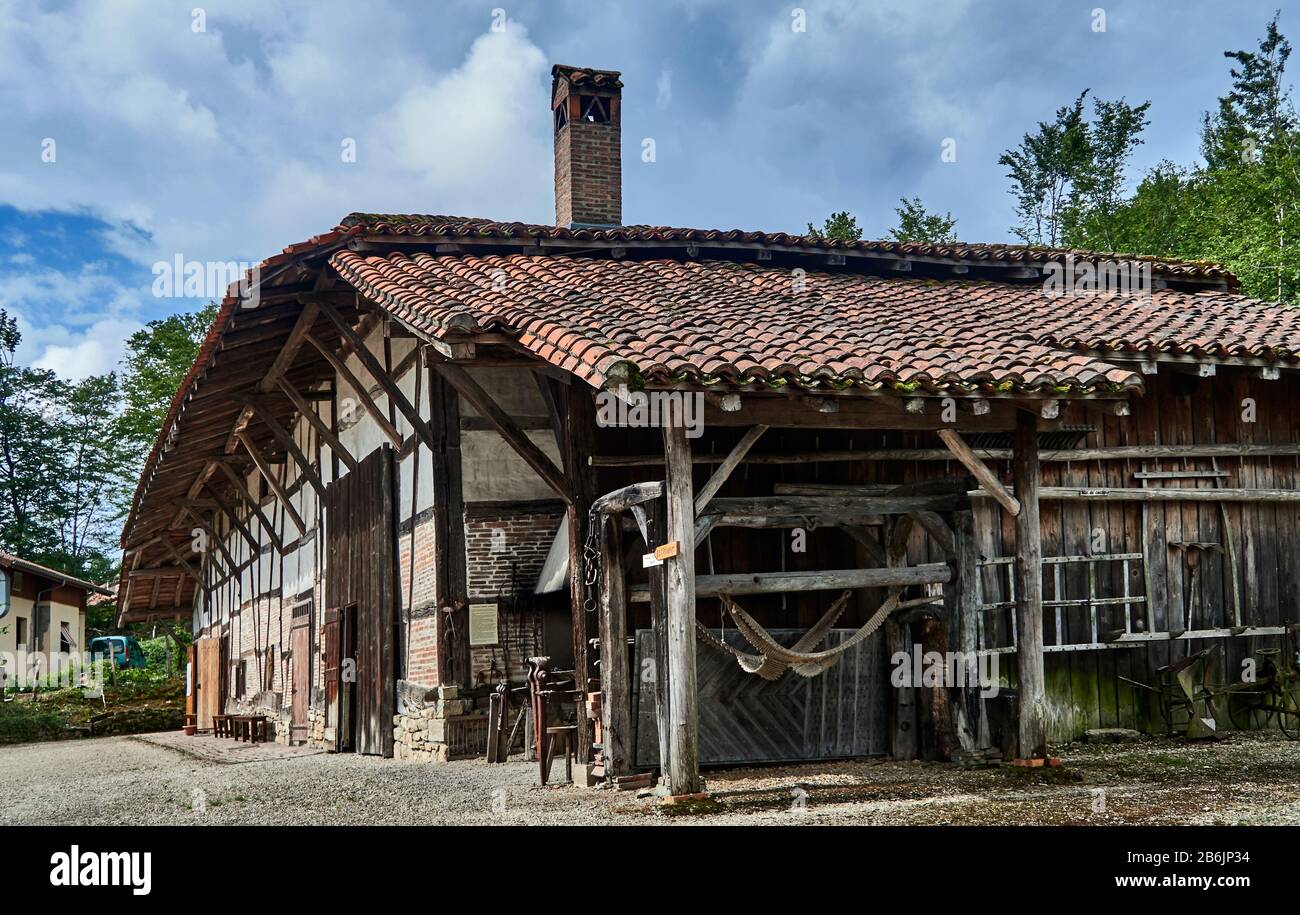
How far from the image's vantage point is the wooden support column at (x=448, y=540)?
36.7ft

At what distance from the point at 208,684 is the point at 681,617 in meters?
18.9

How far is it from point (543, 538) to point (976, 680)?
4.23 m

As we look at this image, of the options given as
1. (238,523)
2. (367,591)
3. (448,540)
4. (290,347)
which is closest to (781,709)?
(448,540)

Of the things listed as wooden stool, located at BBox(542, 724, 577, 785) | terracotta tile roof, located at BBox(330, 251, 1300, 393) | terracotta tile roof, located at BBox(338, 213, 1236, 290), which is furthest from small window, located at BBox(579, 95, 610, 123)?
wooden stool, located at BBox(542, 724, 577, 785)

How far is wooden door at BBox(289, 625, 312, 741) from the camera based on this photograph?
52.3 ft

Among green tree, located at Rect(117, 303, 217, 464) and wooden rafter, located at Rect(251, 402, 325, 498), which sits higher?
green tree, located at Rect(117, 303, 217, 464)

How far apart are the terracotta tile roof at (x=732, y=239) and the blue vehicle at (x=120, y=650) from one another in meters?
30.5

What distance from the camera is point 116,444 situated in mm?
44469

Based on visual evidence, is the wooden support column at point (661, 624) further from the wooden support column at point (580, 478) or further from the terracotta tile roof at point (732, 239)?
the terracotta tile roof at point (732, 239)

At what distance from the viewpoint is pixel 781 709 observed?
9.46 meters

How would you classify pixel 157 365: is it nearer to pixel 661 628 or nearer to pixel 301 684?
pixel 301 684

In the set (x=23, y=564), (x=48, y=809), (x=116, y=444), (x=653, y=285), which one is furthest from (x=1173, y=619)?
(x=116, y=444)

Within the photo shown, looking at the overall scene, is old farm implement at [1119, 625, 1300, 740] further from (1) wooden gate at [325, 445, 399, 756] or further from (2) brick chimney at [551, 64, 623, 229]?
(2) brick chimney at [551, 64, 623, 229]

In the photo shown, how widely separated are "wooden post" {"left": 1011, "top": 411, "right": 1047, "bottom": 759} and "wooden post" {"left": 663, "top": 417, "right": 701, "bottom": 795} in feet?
8.09
